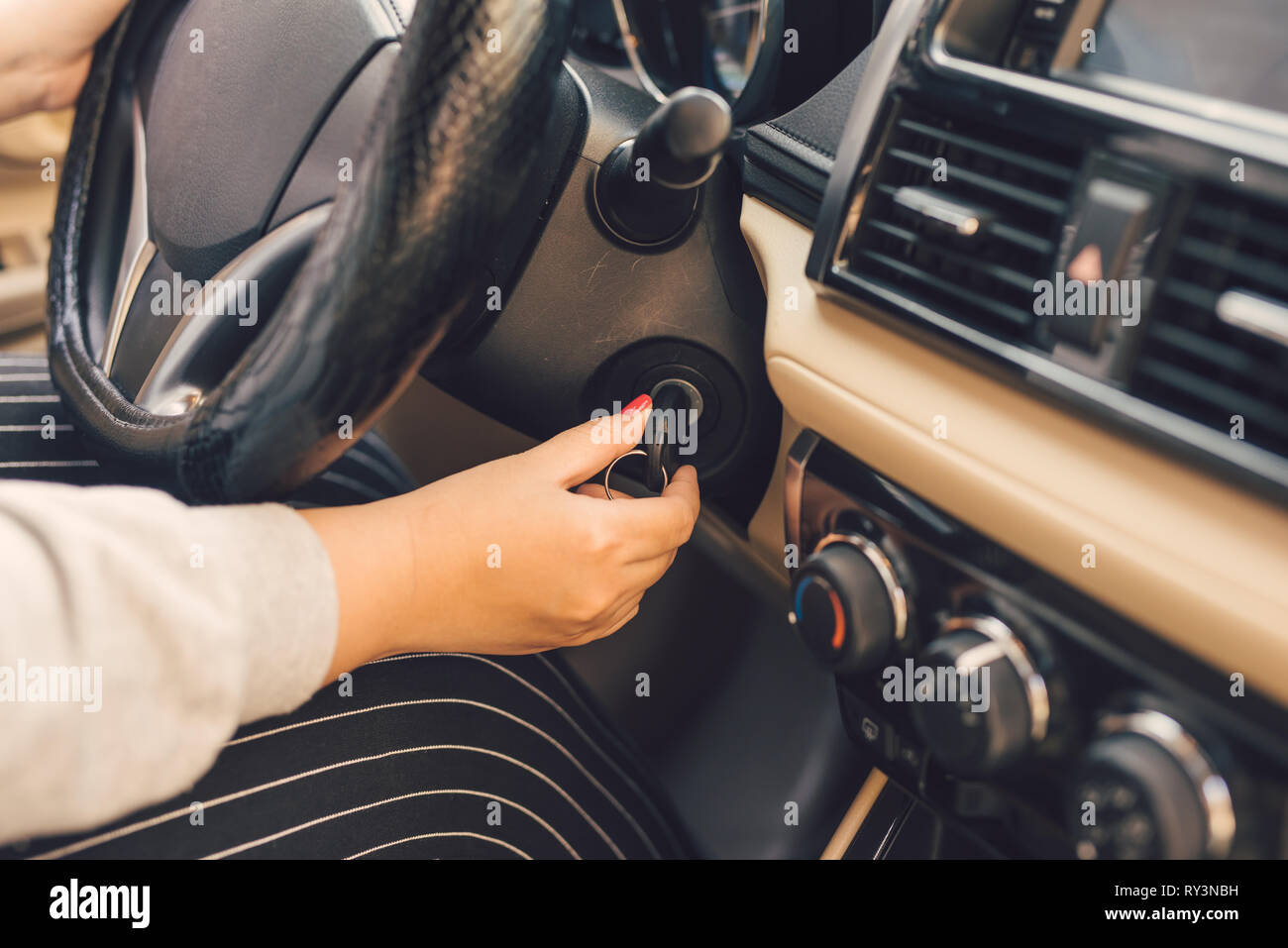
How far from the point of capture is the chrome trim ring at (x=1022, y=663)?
483 mm

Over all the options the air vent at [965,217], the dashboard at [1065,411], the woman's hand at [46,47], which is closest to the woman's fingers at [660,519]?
the dashboard at [1065,411]

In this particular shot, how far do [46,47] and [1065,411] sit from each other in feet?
3.21

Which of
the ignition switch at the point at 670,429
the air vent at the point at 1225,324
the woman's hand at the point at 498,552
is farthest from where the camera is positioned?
the ignition switch at the point at 670,429

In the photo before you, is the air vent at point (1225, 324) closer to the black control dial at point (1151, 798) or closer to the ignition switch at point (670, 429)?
the black control dial at point (1151, 798)

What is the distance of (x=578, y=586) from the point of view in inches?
24.3

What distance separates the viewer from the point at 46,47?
0.87 m

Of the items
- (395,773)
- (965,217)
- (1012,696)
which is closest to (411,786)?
(395,773)

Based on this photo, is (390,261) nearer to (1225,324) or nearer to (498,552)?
(498,552)

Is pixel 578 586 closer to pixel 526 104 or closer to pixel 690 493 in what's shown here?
pixel 690 493

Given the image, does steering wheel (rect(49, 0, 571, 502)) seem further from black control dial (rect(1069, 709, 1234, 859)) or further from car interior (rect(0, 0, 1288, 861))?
black control dial (rect(1069, 709, 1234, 859))

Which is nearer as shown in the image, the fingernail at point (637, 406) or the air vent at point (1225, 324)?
the air vent at point (1225, 324)

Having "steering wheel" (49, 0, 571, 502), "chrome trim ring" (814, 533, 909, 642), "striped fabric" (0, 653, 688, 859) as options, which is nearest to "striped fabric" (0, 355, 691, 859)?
"striped fabric" (0, 653, 688, 859)

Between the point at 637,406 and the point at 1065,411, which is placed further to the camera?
the point at 637,406
